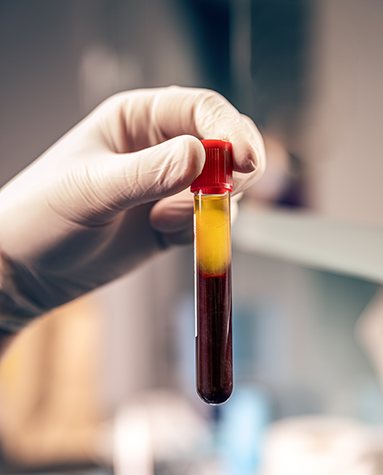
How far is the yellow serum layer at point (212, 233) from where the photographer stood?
1.18 ft

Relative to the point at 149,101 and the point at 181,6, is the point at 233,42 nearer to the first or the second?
the point at 181,6

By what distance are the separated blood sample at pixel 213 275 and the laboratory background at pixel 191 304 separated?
1.75ft

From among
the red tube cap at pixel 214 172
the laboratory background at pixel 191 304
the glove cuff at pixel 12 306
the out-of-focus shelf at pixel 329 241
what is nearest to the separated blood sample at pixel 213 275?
the red tube cap at pixel 214 172

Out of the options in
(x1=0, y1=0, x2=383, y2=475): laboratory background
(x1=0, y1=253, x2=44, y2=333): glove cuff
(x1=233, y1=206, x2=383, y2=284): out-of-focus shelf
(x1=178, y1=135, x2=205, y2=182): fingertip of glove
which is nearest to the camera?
(x1=178, y1=135, x2=205, y2=182): fingertip of glove

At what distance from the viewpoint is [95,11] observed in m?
1.61

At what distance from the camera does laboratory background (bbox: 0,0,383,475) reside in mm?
1004

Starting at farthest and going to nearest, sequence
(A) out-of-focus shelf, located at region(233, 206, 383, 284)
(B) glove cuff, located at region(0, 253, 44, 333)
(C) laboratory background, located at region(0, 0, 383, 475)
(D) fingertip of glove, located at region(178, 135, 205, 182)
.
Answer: (C) laboratory background, located at region(0, 0, 383, 475)
(B) glove cuff, located at region(0, 253, 44, 333)
(A) out-of-focus shelf, located at region(233, 206, 383, 284)
(D) fingertip of glove, located at region(178, 135, 205, 182)

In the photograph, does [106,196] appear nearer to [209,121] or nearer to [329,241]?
[209,121]

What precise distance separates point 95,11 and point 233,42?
2.05 ft

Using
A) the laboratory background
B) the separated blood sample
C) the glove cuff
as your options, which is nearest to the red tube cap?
the separated blood sample

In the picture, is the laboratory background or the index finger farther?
the laboratory background

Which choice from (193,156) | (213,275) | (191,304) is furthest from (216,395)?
(191,304)

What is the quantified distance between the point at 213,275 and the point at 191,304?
1311mm

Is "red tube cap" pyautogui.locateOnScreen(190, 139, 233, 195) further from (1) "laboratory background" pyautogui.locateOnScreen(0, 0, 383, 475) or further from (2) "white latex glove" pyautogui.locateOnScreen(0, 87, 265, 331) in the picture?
(1) "laboratory background" pyautogui.locateOnScreen(0, 0, 383, 475)
